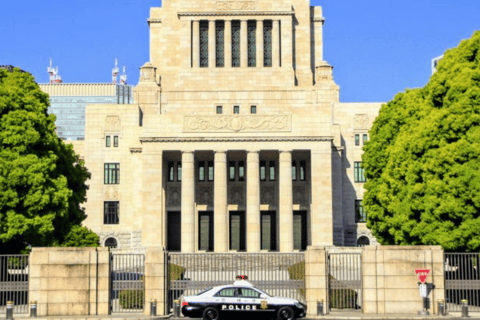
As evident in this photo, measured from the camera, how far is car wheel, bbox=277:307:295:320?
3009cm

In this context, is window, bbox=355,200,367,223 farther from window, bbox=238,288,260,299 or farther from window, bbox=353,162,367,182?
window, bbox=238,288,260,299

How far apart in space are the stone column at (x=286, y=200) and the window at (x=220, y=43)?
17.0m

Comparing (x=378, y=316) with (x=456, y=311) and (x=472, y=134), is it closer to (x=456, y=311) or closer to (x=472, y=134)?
(x=456, y=311)

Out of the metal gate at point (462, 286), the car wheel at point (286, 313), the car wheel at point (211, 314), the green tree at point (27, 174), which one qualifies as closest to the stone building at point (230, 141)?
the green tree at point (27, 174)

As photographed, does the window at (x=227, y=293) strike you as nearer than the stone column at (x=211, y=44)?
Yes

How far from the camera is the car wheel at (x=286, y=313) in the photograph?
30094mm

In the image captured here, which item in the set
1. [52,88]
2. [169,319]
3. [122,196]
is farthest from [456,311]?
[52,88]

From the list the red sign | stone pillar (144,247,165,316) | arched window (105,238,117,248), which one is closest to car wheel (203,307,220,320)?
stone pillar (144,247,165,316)

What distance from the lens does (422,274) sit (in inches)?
1271

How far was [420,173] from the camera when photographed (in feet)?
Result: 136

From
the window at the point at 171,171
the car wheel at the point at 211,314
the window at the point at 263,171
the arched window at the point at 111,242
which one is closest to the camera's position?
the car wheel at the point at 211,314

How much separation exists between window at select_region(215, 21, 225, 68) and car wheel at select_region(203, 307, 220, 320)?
165 ft

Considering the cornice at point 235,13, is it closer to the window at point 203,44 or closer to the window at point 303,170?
the window at point 203,44

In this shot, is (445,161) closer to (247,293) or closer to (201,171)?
(247,293)
